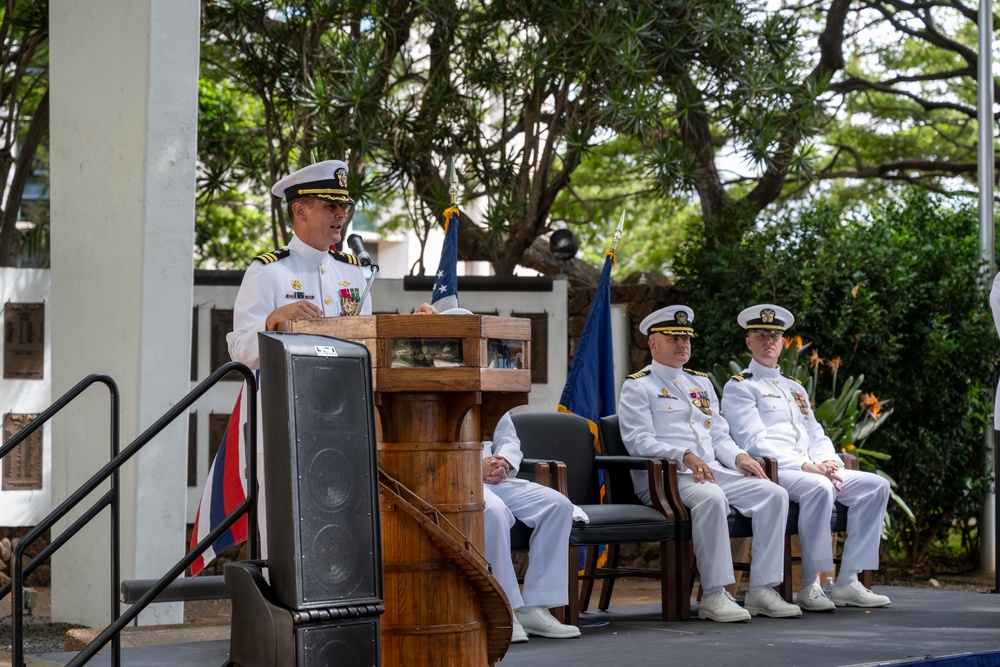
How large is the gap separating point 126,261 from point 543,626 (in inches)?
104

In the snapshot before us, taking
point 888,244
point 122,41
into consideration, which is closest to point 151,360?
point 122,41

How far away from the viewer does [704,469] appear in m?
5.93

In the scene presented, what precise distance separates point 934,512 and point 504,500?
15.4 feet

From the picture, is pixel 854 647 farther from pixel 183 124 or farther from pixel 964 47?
pixel 964 47

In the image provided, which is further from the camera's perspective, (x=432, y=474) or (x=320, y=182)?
(x=320, y=182)

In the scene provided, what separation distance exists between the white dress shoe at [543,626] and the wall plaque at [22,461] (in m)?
3.58

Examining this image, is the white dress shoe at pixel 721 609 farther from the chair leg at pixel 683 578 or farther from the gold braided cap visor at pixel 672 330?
the gold braided cap visor at pixel 672 330

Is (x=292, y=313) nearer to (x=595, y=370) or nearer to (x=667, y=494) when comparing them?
(x=667, y=494)

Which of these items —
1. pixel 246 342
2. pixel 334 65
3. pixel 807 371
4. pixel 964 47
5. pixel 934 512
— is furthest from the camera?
pixel 964 47

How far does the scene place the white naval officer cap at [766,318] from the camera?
21.7ft

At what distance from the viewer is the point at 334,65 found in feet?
31.4

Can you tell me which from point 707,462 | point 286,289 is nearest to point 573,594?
point 707,462

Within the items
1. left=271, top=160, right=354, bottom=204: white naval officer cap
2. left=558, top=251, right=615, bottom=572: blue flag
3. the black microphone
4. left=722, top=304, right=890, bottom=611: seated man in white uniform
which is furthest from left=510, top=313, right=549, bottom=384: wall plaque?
left=271, top=160, right=354, bottom=204: white naval officer cap

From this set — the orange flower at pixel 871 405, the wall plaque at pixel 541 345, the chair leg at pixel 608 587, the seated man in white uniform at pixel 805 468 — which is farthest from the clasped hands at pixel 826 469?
the wall plaque at pixel 541 345
